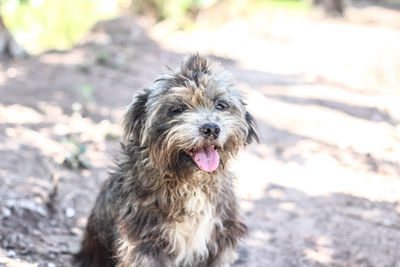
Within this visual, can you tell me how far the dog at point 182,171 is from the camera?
3.66 m

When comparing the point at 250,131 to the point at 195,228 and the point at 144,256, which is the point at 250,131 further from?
the point at 144,256

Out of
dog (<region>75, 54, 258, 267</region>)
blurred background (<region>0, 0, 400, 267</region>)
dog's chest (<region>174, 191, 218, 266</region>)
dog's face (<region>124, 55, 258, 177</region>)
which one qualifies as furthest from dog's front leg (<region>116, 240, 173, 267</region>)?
blurred background (<region>0, 0, 400, 267</region>)

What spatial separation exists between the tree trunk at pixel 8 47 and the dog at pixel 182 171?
5.96 metres

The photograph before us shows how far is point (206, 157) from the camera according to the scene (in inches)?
144

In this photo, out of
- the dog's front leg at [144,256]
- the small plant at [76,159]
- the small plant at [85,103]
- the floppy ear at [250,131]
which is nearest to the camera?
the dog's front leg at [144,256]

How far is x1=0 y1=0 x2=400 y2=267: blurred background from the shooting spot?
5.12 m

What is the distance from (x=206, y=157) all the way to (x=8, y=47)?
22.5ft

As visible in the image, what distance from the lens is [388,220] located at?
5.35 meters

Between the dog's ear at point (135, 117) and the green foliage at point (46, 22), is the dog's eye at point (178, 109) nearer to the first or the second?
the dog's ear at point (135, 117)

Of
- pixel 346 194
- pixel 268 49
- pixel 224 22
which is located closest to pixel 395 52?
pixel 268 49

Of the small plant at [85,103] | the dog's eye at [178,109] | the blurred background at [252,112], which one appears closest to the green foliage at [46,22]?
the blurred background at [252,112]

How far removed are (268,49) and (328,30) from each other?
7.94ft

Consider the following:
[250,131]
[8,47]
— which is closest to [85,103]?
[8,47]

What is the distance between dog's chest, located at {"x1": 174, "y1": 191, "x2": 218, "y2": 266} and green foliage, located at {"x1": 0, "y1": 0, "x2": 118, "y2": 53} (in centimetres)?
1061
